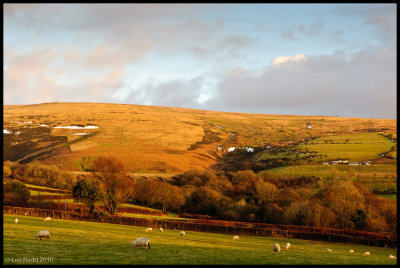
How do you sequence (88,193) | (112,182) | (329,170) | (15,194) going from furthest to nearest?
(329,170) < (112,182) < (15,194) < (88,193)

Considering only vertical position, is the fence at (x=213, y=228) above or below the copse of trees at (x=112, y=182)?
below

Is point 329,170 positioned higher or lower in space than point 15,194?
higher

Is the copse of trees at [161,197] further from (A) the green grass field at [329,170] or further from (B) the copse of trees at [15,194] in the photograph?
(A) the green grass field at [329,170]

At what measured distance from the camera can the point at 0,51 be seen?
1662cm

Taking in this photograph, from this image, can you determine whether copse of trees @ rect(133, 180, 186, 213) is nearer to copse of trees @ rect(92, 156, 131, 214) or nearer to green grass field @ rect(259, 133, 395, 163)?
copse of trees @ rect(92, 156, 131, 214)

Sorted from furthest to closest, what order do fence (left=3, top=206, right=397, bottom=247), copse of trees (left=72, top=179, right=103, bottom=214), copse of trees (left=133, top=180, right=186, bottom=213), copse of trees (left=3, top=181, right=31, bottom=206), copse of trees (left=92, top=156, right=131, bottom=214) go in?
copse of trees (left=133, top=180, right=186, bottom=213) → copse of trees (left=92, top=156, right=131, bottom=214) → copse of trees (left=3, top=181, right=31, bottom=206) → copse of trees (left=72, top=179, right=103, bottom=214) → fence (left=3, top=206, right=397, bottom=247)

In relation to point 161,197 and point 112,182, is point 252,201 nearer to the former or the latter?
point 161,197

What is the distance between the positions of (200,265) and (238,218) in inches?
2629

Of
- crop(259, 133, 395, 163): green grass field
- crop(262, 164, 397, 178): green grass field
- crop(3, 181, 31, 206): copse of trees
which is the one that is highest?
crop(259, 133, 395, 163): green grass field

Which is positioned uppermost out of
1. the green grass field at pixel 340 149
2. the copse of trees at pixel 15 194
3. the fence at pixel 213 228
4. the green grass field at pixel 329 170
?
the green grass field at pixel 340 149

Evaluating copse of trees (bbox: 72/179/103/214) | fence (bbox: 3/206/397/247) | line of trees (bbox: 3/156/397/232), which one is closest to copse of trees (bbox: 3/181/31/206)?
line of trees (bbox: 3/156/397/232)

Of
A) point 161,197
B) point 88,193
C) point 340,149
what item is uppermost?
point 340,149

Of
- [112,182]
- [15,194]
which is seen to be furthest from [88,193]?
[15,194]

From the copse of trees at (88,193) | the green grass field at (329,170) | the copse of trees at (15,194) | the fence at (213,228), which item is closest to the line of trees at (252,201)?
the copse of trees at (88,193)
